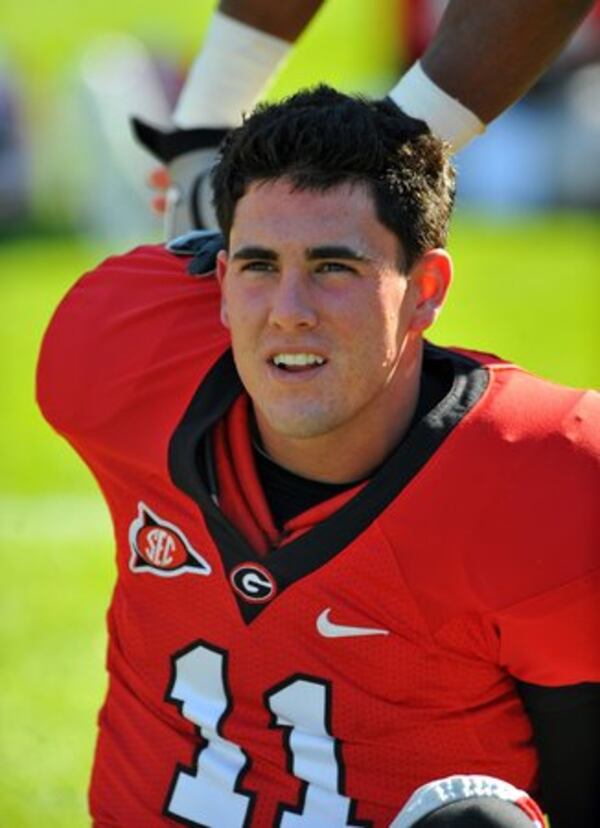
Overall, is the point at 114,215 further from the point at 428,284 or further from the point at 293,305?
the point at 293,305

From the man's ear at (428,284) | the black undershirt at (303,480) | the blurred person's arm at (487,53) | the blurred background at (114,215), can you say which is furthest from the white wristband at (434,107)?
the blurred background at (114,215)

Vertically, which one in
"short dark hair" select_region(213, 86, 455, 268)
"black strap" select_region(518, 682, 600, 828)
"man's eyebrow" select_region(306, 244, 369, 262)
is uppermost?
"short dark hair" select_region(213, 86, 455, 268)

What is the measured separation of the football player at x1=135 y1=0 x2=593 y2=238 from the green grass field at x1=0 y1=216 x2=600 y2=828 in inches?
50.2

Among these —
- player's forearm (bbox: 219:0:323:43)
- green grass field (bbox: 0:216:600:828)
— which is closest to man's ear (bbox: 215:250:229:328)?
player's forearm (bbox: 219:0:323:43)

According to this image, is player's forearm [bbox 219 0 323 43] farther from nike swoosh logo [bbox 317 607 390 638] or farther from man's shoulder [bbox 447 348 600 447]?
nike swoosh logo [bbox 317 607 390 638]

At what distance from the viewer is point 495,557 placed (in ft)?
8.47

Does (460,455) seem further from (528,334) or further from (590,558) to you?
(528,334)

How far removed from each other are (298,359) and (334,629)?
40cm

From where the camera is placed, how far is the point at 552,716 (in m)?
2.72

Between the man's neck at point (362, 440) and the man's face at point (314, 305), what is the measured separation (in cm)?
4

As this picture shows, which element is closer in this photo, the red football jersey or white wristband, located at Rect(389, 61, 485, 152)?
the red football jersey

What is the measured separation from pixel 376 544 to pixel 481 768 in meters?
0.39

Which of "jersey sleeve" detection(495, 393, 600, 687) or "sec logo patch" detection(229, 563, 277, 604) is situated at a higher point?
"jersey sleeve" detection(495, 393, 600, 687)

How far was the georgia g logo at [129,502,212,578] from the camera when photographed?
9.39 ft
